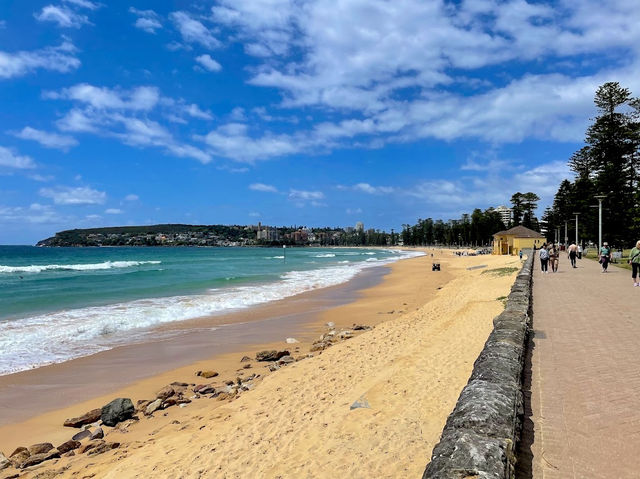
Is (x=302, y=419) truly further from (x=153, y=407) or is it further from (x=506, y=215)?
(x=506, y=215)

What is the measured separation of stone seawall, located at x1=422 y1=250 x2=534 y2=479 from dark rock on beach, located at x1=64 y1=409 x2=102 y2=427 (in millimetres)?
5704

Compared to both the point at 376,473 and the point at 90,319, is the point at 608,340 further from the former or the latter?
the point at 90,319

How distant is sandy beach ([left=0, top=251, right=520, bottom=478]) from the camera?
13.1 feet

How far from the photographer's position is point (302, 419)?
16.9 feet

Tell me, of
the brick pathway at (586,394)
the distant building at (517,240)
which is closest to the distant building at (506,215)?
the distant building at (517,240)

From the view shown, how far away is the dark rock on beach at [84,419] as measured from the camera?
621 centimetres

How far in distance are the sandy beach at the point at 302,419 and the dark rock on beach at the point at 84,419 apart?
119 millimetres

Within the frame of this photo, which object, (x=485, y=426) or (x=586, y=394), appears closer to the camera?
(x=485, y=426)

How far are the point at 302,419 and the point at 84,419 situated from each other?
362 centimetres

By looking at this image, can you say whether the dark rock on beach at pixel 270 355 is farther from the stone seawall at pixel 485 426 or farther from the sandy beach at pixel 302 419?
the stone seawall at pixel 485 426

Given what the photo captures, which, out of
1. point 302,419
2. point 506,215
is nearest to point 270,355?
point 302,419

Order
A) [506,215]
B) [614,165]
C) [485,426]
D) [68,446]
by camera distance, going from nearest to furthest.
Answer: [485,426], [68,446], [614,165], [506,215]

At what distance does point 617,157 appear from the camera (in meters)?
35.3

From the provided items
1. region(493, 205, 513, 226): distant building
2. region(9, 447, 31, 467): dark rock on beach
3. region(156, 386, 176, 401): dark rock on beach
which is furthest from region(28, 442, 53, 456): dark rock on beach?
region(493, 205, 513, 226): distant building
